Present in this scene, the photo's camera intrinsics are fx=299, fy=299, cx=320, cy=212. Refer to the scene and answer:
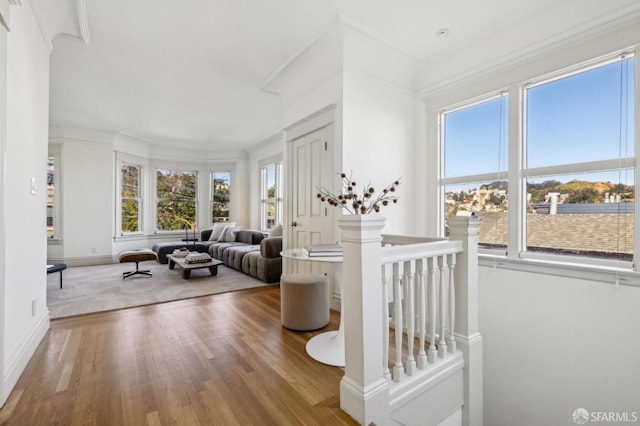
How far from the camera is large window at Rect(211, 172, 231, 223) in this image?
8.02m

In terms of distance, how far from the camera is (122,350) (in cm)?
231

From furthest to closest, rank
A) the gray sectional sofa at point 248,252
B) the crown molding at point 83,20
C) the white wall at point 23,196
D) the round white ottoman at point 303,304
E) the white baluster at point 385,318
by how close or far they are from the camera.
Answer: the gray sectional sofa at point 248,252, the round white ottoman at point 303,304, the crown molding at point 83,20, the white wall at point 23,196, the white baluster at point 385,318

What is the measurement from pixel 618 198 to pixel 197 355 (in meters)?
3.40

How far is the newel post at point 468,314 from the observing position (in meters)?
2.08

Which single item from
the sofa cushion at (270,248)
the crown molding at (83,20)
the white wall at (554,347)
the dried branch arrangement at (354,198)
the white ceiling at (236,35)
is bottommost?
the white wall at (554,347)

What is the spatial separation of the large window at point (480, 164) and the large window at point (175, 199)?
238 inches

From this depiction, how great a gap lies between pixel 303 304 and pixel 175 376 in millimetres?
1115

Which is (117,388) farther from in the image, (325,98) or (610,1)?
(610,1)

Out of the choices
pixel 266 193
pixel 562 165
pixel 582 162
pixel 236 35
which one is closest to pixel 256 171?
pixel 266 193

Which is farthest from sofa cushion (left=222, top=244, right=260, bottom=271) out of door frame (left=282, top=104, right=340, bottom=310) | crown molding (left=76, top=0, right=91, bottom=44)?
crown molding (left=76, top=0, right=91, bottom=44)

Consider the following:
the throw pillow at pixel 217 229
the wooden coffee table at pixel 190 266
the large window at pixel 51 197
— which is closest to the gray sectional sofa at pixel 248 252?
the throw pillow at pixel 217 229

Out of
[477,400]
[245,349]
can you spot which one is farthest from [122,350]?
[477,400]

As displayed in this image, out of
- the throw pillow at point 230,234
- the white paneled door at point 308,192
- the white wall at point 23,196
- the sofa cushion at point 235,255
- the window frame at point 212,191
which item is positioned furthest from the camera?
the window frame at point 212,191

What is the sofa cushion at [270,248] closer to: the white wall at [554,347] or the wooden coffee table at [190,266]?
the wooden coffee table at [190,266]
